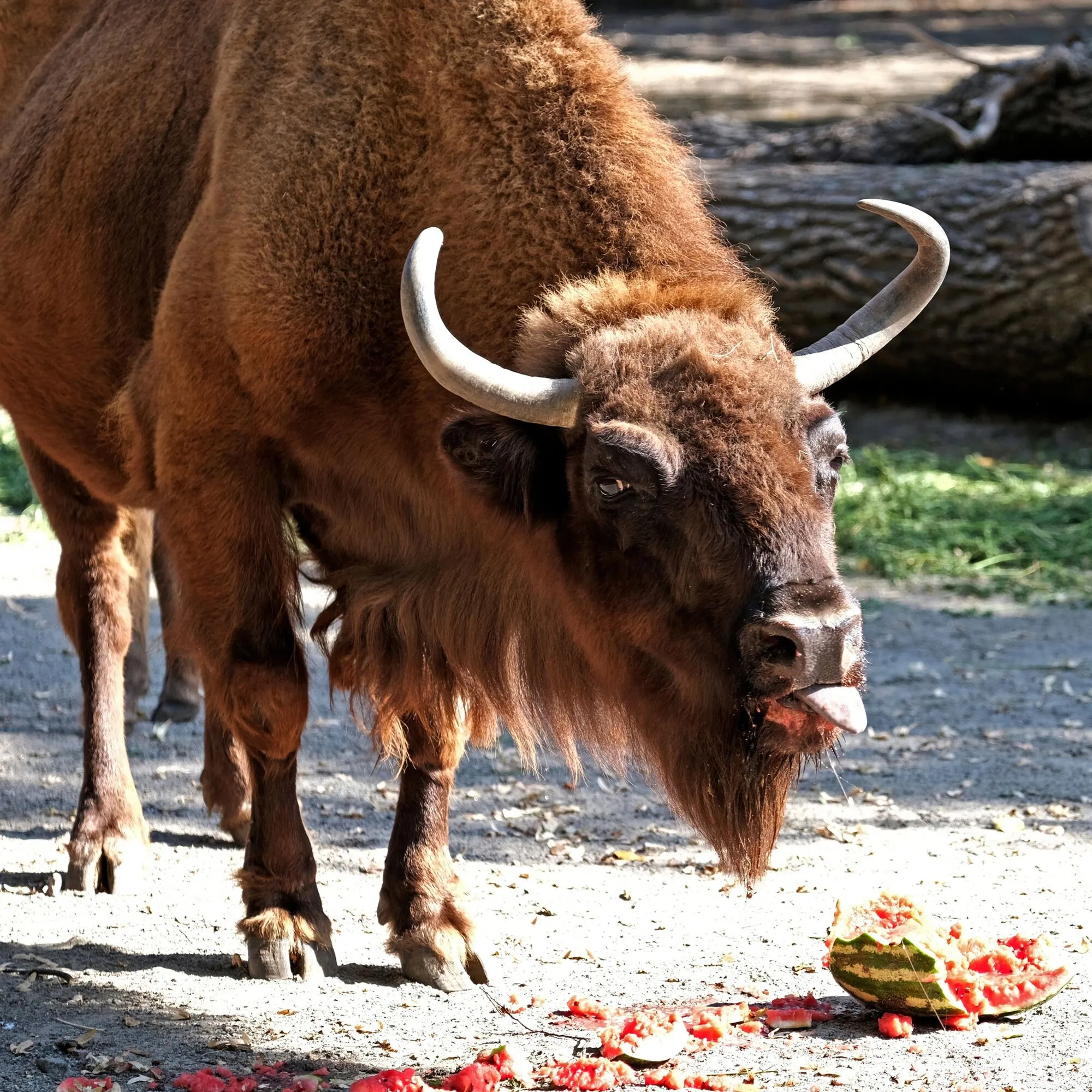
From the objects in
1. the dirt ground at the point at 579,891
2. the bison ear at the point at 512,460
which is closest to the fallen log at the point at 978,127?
the dirt ground at the point at 579,891

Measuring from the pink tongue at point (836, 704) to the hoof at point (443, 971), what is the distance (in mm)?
1441

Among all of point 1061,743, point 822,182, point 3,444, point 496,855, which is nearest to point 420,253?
point 496,855

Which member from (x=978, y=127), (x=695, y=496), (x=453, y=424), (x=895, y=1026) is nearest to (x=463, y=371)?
(x=453, y=424)

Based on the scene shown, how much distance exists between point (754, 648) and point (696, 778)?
0.53 m

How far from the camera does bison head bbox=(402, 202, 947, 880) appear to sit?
3113mm

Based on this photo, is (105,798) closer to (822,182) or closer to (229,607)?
(229,607)

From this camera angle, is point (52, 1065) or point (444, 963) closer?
point (52, 1065)

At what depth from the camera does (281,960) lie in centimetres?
Answer: 401

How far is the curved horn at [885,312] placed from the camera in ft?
11.6

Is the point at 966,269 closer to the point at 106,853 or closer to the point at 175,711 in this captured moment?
the point at 175,711

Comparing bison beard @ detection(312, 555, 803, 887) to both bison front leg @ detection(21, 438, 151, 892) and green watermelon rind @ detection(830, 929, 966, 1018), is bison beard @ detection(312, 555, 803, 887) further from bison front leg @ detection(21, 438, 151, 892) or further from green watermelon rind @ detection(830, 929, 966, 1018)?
bison front leg @ detection(21, 438, 151, 892)

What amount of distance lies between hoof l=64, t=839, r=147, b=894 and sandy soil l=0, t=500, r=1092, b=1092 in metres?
0.06

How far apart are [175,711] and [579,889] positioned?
7.93 feet

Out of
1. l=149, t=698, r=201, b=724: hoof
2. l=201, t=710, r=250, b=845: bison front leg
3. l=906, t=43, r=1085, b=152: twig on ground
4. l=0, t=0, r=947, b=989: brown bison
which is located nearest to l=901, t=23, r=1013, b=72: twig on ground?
l=906, t=43, r=1085, b=152: twig on ground
